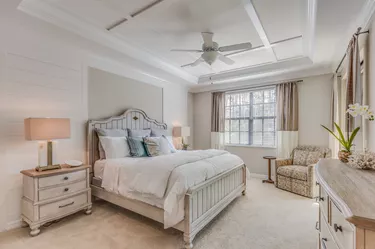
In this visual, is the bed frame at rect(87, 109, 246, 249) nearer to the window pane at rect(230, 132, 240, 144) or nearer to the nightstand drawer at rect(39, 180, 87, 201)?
the nightstand drawer at rect(39, 180, 87, 201)

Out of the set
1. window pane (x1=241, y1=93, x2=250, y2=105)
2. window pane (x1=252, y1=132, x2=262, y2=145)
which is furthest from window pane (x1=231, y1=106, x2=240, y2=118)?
window pane (x1=252, y1=132, x2=262, y2=145)

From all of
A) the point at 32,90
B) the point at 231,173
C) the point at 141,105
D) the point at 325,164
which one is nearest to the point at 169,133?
the point at 141,105

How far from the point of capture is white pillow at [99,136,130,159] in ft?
10.6

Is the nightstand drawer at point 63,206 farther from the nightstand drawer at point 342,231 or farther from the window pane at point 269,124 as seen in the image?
the window pane at point 269,124

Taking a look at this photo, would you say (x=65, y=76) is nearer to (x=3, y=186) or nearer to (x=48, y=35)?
(x=48, y=35)

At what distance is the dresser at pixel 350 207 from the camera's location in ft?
2.41

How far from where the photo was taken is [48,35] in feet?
9.29

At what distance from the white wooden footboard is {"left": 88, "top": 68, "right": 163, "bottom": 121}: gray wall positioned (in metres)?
2.43

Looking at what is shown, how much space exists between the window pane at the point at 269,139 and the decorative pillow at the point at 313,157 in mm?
949

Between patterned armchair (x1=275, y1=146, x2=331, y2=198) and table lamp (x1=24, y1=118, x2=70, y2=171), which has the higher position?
A: table lamp (x1=24, y1=118, x2=70, y2=171)

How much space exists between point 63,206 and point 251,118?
4707 millimetres

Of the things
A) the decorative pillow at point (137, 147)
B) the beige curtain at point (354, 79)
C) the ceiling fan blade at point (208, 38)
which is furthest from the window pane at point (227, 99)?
the beige curtain at point (354, 79)

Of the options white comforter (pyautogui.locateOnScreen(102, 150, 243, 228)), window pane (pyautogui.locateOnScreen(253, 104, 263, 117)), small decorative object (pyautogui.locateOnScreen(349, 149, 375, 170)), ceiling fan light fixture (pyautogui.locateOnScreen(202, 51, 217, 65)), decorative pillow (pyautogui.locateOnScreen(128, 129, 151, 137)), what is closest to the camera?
small decorative object (pyautogui.locateOnScreen(349, 149, 375, 170))

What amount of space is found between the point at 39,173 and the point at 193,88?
4.67 meters
